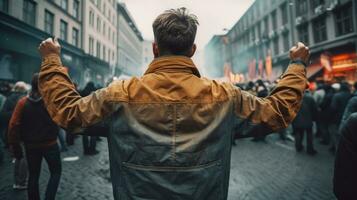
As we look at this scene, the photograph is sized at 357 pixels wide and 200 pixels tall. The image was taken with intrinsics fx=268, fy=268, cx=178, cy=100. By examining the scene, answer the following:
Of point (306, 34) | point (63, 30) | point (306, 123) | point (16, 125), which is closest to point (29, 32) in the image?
point (63, 30)

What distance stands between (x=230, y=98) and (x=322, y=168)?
5.74 meters

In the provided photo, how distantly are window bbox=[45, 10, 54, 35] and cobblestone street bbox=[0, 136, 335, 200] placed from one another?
564 inches

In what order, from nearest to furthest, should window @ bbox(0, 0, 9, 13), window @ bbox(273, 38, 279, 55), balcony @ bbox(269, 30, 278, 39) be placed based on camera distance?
window @ bbox(0, 0, 9, 13) → balcony @ bbox(269, 30, 278, 39) → window @ bbox(273, 38, 279, 55)

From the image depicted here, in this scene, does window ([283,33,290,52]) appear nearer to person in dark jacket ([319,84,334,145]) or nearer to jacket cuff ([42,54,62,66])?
person in dark jacket ([319,84,334,145])

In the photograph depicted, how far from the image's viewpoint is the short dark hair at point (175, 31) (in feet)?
4.99

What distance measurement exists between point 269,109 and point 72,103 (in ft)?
3.50

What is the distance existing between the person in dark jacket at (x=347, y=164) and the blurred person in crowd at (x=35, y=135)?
3499 millimetres

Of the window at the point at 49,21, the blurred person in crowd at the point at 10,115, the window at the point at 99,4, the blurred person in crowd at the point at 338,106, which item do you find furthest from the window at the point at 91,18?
the blurred person in crowd at the point at 338,106

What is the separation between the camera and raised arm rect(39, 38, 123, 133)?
4.61ft

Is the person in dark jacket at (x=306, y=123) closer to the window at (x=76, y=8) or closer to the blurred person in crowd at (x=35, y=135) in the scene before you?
the blurred person in crowd at (x=35, y=135)

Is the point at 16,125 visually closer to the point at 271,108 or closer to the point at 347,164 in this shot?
the point at 271,108

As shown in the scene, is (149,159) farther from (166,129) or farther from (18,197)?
(18,197)

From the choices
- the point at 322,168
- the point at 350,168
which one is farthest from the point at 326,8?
the point at 350,168

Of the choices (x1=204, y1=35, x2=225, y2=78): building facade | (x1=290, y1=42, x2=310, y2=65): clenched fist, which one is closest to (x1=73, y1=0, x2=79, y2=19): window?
(x1=290, y1=42, x2=310, y2=65): clenched fist
